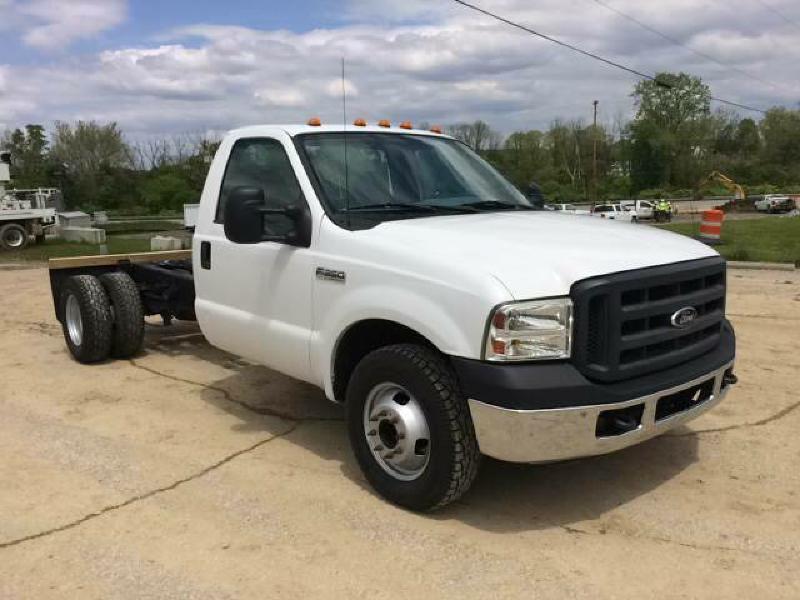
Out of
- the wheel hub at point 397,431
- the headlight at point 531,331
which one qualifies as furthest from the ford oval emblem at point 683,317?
the wheel hub at point 397,431

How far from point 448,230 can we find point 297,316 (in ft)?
3.69

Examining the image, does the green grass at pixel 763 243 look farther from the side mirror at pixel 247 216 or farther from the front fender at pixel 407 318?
the side mirror at pixel 247 216

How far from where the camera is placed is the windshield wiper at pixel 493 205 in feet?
15.6

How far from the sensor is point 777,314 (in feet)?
29.5

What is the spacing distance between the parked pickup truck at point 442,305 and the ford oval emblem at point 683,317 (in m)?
0.01

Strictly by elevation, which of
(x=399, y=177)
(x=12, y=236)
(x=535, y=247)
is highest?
(x=399, y=177)

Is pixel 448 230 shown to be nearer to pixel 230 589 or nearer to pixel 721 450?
pixel 230 589

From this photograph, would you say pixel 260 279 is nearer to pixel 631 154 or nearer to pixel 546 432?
pixel 546 432

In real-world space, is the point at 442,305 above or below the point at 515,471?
above

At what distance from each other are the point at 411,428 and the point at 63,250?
818 inches

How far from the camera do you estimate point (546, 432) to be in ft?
11.0

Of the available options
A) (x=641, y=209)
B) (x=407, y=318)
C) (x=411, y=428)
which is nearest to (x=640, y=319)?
(x=407, y=318)

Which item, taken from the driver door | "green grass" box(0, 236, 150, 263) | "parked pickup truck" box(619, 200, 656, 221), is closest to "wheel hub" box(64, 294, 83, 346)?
the driver door

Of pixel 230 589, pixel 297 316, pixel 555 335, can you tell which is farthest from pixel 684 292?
pixel 230 589
